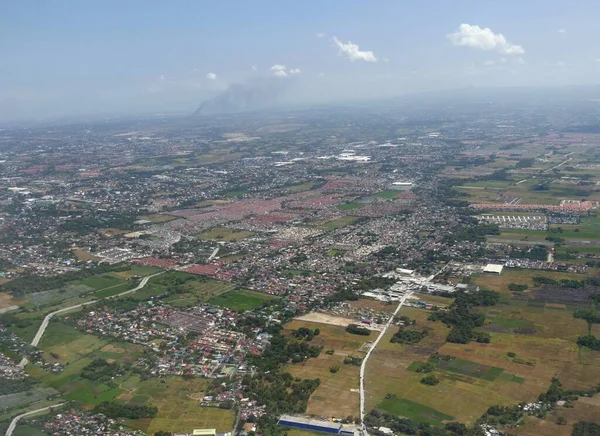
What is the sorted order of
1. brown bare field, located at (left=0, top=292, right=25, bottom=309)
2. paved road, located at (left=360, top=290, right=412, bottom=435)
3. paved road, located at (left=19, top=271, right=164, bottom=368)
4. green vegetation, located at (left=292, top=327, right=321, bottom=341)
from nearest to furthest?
paved road, located at (left=360, top=290, right=412, bottom=435) < paved road, located at (left=19, top=271, right=164, bottom=368) < green vegetation, located at (left=292, top=327, right=321, bottom=341) < brown bare field, located at (left=0, top=292, right=25, bottom=309)

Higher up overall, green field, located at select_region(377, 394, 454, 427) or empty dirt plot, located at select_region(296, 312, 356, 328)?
empty dirt plot, located at select_region(296, 312, 356, 328)

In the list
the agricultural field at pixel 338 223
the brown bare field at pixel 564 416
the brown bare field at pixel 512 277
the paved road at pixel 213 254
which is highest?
the agricultural field at pixel 338 223

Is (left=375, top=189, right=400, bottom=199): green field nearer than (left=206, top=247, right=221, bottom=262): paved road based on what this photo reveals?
No

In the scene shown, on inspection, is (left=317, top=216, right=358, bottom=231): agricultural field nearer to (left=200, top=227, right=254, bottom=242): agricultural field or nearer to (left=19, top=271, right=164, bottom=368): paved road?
(left=200, top=227, right=254, bottom=242): agricultural field

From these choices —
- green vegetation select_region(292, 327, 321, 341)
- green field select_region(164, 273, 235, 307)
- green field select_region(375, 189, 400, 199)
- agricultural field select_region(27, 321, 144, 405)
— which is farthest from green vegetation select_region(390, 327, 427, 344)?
green field select_region(375, 189, 400, 199)

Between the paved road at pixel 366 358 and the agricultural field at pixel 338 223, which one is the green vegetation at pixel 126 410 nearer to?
the paved road at pixel 366 358

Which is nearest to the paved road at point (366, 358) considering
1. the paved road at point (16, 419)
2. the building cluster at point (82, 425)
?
the building cluster at point (82, 425)
